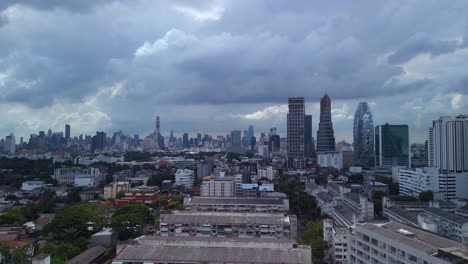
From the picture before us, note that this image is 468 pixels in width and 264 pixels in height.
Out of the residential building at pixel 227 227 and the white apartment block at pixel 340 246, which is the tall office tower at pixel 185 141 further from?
the white apartment block at pixel 340 246

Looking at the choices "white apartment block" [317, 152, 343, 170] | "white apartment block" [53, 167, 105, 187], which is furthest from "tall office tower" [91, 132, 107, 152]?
"white apartment block" [317, 152, 343, 170]

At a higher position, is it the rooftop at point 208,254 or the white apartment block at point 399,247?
the white apartment block at point 399,247

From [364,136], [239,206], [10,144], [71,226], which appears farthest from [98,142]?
[71,226]

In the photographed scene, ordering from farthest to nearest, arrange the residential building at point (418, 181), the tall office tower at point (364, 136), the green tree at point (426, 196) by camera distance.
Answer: the tall office tower at point (364, 136) → the residential building at point (418, 181) → the green tree at point (426, 196)

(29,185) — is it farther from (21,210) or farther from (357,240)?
(357,240)

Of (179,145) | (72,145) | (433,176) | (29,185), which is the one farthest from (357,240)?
(179,145)

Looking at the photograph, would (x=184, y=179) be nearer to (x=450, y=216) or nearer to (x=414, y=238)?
(x=450, y=216)

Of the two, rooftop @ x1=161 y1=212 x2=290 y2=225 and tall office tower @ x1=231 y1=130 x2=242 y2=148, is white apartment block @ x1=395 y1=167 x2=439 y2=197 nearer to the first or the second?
rooftop @ x1=161 y1=212 x2=290 y2=225

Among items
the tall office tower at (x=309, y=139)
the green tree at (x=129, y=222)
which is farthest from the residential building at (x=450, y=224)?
the tall office tower at (x=309, y=139)
